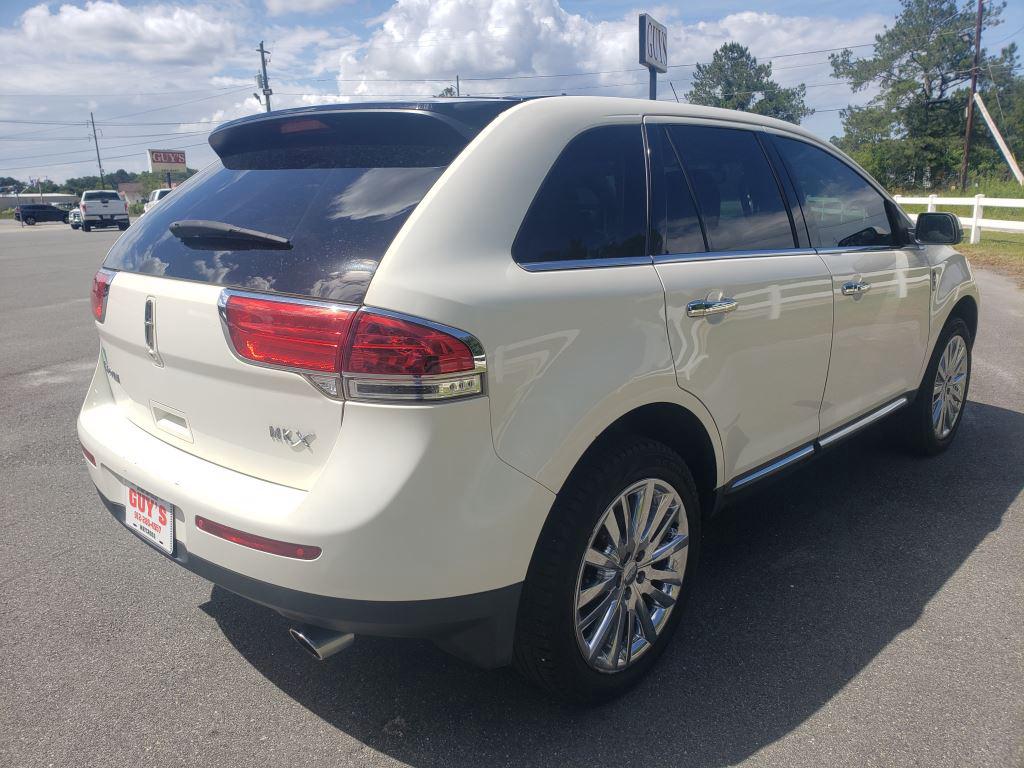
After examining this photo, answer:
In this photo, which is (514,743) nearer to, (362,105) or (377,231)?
(377,231)

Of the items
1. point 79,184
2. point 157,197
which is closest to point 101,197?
point 157,197

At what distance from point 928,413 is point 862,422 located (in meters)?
0.95

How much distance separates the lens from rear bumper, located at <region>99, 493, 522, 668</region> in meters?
1.97

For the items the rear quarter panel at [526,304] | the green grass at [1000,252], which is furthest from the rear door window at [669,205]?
the green grass at [1000,252]

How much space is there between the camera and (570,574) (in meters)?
2.21

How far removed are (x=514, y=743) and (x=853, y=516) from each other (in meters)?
2.33

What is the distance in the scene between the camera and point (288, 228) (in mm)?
2203

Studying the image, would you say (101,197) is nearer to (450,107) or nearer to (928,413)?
(928,413)

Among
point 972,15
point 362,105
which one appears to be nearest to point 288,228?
point 362,105

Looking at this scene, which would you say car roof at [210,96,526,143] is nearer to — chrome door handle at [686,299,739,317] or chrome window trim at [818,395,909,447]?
chrome door handle at [686,299,739,317]

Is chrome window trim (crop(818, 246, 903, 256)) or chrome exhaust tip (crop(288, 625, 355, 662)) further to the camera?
chrome window trim (crop(818, 246, 903, 256))

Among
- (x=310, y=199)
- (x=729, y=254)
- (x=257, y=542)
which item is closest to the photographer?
(x=257, y=542)

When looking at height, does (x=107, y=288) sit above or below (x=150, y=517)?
above

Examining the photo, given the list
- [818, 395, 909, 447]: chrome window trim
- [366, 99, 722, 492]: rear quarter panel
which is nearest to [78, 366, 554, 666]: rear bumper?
[366, 99, 722, 492]: rear quarter panel
